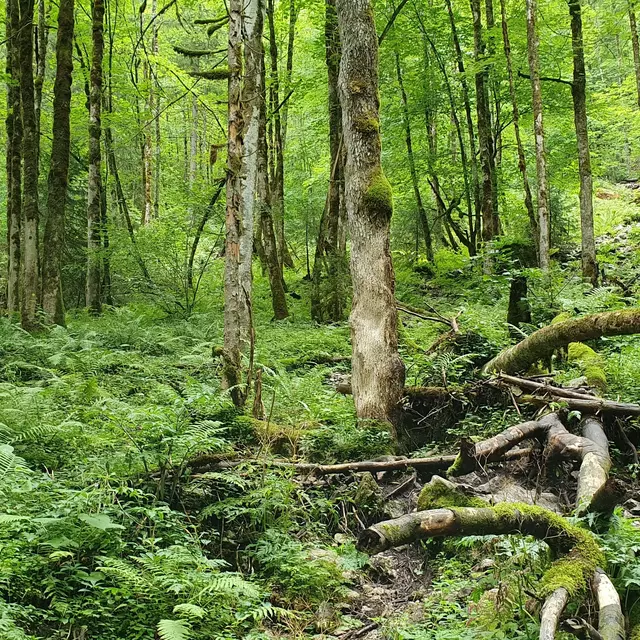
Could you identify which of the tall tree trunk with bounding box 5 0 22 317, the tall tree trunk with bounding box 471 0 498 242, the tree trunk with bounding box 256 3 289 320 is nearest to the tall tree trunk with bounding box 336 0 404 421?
the tree trunk with bounding box 256 3 289 320

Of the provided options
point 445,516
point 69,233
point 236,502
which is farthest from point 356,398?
point 69,233

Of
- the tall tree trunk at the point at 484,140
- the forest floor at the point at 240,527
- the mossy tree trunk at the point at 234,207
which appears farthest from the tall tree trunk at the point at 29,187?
the tall tree trunk at the point at 484,140

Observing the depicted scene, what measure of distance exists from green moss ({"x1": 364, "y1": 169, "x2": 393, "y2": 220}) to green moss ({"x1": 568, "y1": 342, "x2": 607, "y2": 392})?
2.94 m

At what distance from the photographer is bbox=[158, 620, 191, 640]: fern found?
2771mm

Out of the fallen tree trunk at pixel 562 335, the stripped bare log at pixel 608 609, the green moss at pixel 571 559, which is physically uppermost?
the fallen tree trunk at pixel 562 335

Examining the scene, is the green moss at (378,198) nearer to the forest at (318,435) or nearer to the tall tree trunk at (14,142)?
the forest at (318,435)

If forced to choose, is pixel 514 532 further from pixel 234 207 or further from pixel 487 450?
pixel 234 207

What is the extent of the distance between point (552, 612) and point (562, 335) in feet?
13.8

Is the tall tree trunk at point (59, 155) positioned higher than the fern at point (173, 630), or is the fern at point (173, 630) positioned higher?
the tall tree trunk at point (59, 155)

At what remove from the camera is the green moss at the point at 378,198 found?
21.8 feet

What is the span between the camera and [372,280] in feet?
21.9

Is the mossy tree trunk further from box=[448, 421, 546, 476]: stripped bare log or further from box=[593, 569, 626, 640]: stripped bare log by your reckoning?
box=[593, 569, 626, 640]: stripped bare log

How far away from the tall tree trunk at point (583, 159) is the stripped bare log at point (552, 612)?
11850 millimetres

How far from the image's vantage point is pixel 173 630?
2.81 meters
